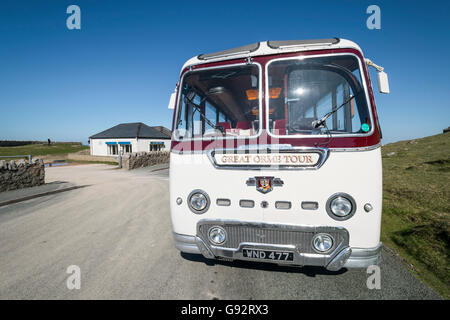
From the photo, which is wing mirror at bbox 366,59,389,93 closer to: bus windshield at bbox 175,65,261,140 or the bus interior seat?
the bus interior seat

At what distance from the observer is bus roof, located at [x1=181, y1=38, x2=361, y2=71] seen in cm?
249

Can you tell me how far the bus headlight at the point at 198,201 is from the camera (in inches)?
98.6

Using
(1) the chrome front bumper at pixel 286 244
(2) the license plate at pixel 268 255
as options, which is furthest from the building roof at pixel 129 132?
(2) the license plate at pixel 268 255

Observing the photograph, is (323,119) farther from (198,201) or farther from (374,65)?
(198,201)

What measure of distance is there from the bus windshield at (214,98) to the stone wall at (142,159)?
14.8 metres

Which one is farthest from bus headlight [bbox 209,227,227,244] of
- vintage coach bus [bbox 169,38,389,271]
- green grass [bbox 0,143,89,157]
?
green grass [bbox 0,143,89,157]

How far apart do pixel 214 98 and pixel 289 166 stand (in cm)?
186

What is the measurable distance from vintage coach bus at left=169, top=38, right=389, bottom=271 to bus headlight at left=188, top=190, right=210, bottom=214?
0.04ft

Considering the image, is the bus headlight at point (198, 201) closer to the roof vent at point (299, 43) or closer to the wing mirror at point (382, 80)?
the roof vent at point (299, 43)

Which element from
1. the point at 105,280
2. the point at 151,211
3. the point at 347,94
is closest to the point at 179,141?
the point at 105,280

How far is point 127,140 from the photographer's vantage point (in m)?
33.9

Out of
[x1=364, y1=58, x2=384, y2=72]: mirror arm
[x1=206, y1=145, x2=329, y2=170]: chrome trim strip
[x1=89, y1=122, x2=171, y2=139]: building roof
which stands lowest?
[x1=206, y1=145, x2=329, y2=170]: chrome trim strip

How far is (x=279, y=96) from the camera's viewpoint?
2637 millimetres

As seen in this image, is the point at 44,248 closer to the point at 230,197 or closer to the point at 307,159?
the point at 230,197
